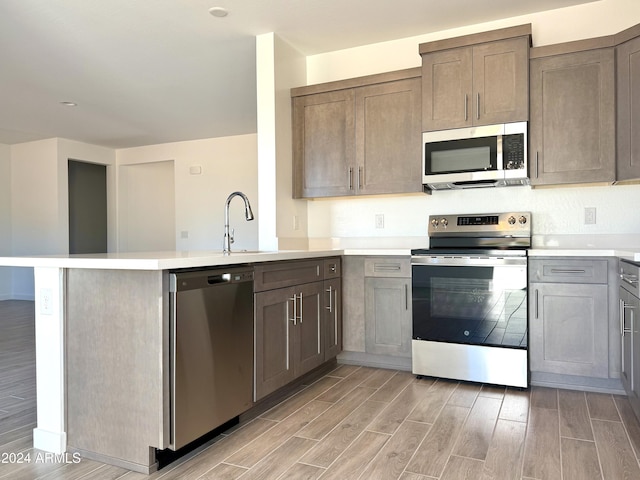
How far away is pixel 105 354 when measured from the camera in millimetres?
1959

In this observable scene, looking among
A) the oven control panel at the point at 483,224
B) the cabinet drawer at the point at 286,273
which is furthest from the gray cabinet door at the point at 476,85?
the cabinet drawer at the point at 286,273

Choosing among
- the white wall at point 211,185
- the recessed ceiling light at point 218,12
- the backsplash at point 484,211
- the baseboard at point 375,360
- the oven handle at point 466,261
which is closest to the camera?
the oven handle at point 466,261

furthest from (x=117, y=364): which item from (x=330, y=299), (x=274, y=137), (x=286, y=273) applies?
(x=274, y=137)

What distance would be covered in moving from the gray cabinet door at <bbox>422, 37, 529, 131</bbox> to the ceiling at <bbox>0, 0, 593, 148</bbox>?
30 cm

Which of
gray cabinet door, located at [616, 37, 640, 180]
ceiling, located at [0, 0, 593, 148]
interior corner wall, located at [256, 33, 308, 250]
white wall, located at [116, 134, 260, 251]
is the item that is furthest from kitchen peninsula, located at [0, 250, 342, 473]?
white wall, located at [116, 134, 260, 251]

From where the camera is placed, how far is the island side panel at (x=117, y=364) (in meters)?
1.84

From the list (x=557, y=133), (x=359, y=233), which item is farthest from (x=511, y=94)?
(x=359, y=233)

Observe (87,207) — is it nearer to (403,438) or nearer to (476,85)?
(476,85)

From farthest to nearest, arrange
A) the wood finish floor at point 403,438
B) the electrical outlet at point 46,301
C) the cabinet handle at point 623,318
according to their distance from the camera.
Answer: the cabinet handle at point 623,318 → the electrical outlet at point 46,301 → the wood finish floor at point 403,438

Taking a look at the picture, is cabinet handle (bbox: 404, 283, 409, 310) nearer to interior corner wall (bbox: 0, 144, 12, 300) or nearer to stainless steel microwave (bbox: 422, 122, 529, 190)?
stainless steel microwave (bbox: 422, 122, 529, 190)

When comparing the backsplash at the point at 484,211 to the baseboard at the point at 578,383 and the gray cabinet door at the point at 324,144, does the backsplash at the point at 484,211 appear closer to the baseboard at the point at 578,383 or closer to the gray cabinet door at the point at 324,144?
the gray cabinet door at the point at 324,144

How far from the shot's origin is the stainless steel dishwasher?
6.16 feet

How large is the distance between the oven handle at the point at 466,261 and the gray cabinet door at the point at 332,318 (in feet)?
1.95

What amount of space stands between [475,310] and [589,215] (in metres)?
1.08
